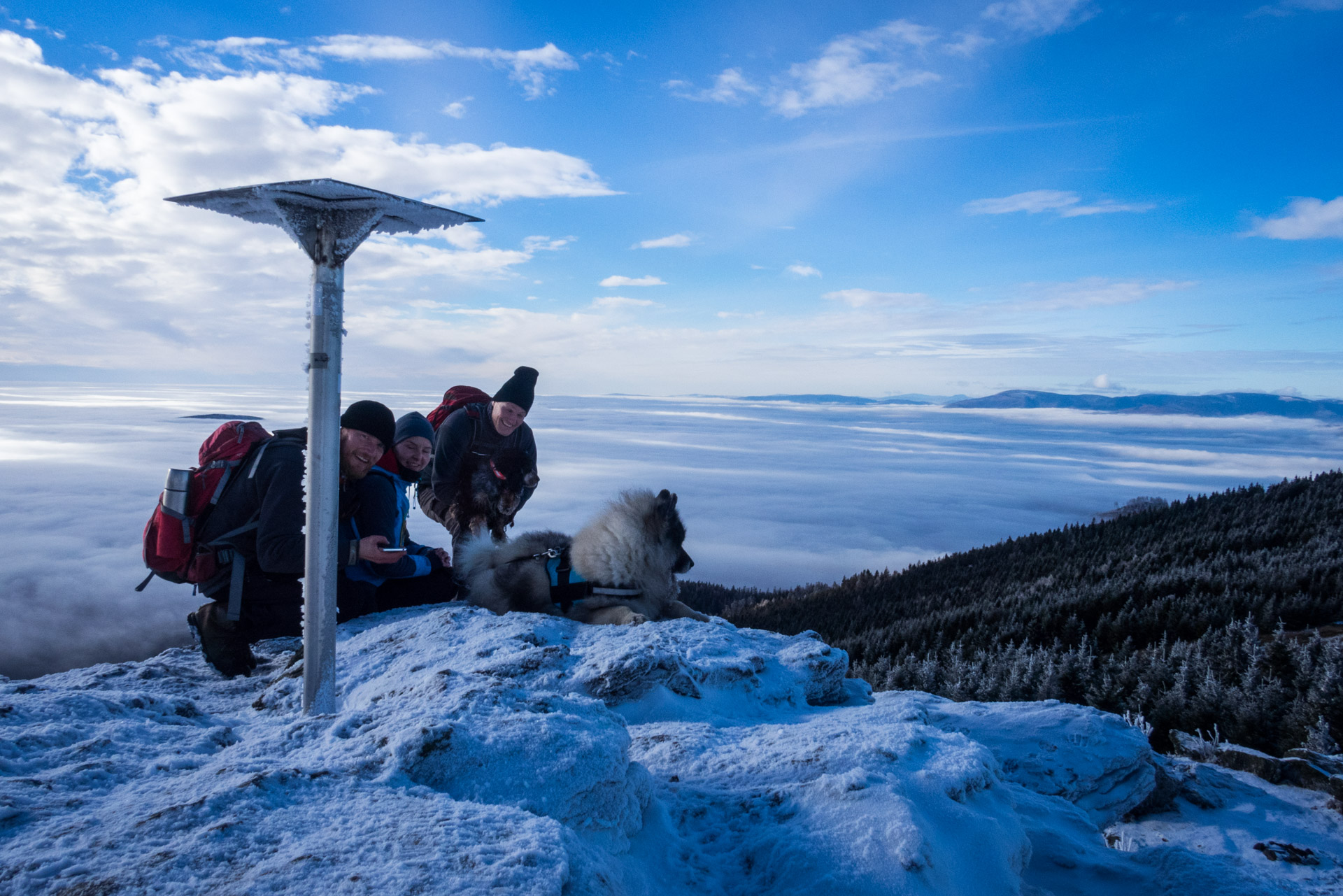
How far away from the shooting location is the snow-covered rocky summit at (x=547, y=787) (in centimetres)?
160

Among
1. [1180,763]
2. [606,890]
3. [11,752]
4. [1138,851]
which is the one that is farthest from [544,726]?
[1180,763]

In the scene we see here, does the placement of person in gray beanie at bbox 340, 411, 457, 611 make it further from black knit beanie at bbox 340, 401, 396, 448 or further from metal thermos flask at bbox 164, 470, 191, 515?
metal thermos flask at bbox 164, 470, 191, 515

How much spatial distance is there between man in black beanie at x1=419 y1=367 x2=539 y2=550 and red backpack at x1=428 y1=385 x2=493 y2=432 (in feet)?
0.40

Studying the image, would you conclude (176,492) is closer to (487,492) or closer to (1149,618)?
(487,492)

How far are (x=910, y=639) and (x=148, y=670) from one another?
32.9 ft

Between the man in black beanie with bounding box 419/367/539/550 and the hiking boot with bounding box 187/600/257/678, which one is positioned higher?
the man in black beanie with bounding box 419/367/539/550

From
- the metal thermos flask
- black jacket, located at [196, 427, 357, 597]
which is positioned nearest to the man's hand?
black jacket, located at [196, 427, 357, 597]

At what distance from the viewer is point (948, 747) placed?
110 inches

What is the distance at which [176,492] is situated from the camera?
13.2 feet

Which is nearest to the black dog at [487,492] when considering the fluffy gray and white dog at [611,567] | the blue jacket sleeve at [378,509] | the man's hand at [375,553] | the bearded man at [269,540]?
the fluffy gray and white dog at [611,567]

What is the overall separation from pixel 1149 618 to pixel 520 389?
863 cm

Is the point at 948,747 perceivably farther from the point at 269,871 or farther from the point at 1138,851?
the point at 269,871

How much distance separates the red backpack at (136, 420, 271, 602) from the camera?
4.07m

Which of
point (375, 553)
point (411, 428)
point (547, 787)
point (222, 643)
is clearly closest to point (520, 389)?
point (411, 428)
